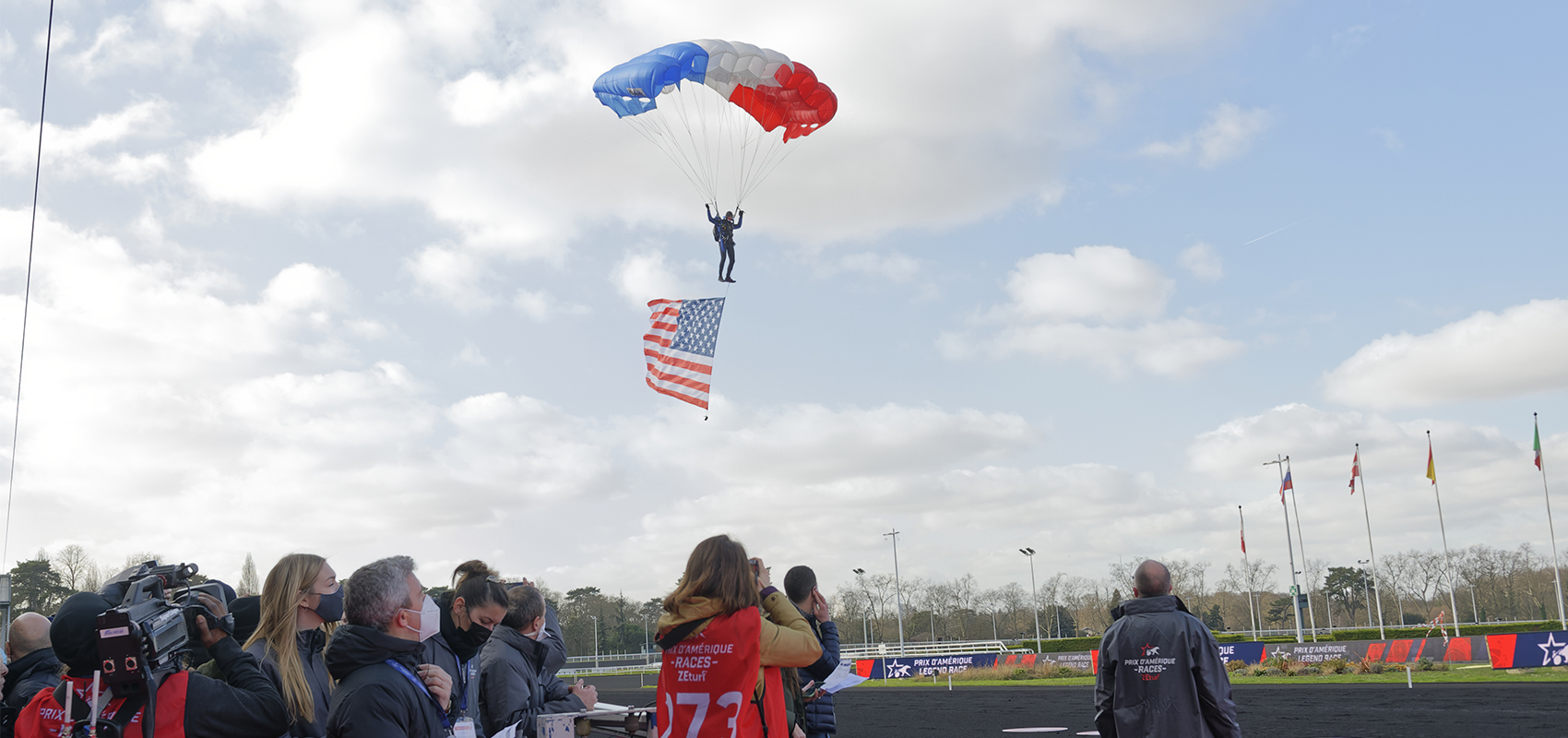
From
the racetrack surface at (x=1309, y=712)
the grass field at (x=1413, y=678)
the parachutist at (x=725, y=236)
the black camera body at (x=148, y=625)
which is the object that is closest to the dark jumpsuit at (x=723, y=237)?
the parachutist at (x=725, y=236)

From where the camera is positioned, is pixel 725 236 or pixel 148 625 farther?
pixel 725 236

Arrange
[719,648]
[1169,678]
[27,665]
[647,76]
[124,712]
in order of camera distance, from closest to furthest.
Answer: [124,712]
[719,648]
[27,665]
[1169,678]
[647,76]

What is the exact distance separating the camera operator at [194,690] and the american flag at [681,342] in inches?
548

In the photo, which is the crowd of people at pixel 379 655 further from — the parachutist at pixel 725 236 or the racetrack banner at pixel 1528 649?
the racetrack banner at pixel 1528 649

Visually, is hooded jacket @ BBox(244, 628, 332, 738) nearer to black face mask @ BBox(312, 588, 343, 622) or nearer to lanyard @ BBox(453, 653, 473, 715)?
black face mask @ BBox(312, 588, 343, 622)

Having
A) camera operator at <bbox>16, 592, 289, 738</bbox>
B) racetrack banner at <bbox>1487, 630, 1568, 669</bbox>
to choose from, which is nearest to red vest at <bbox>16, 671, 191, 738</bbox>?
camera operator at <bbox>16, 592, 289, 738</bbox>

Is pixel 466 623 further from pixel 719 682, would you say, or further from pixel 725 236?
pixel 725 236

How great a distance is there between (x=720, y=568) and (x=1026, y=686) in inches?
1257

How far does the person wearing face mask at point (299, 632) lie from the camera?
361 centimetres

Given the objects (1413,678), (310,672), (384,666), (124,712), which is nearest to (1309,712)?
(1413,678)

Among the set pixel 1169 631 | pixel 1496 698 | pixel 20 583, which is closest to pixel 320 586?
pixel 1169 631

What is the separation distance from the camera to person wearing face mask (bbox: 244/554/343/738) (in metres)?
3.61

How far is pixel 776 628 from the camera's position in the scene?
3.77 m

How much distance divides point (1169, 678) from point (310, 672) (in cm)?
426
